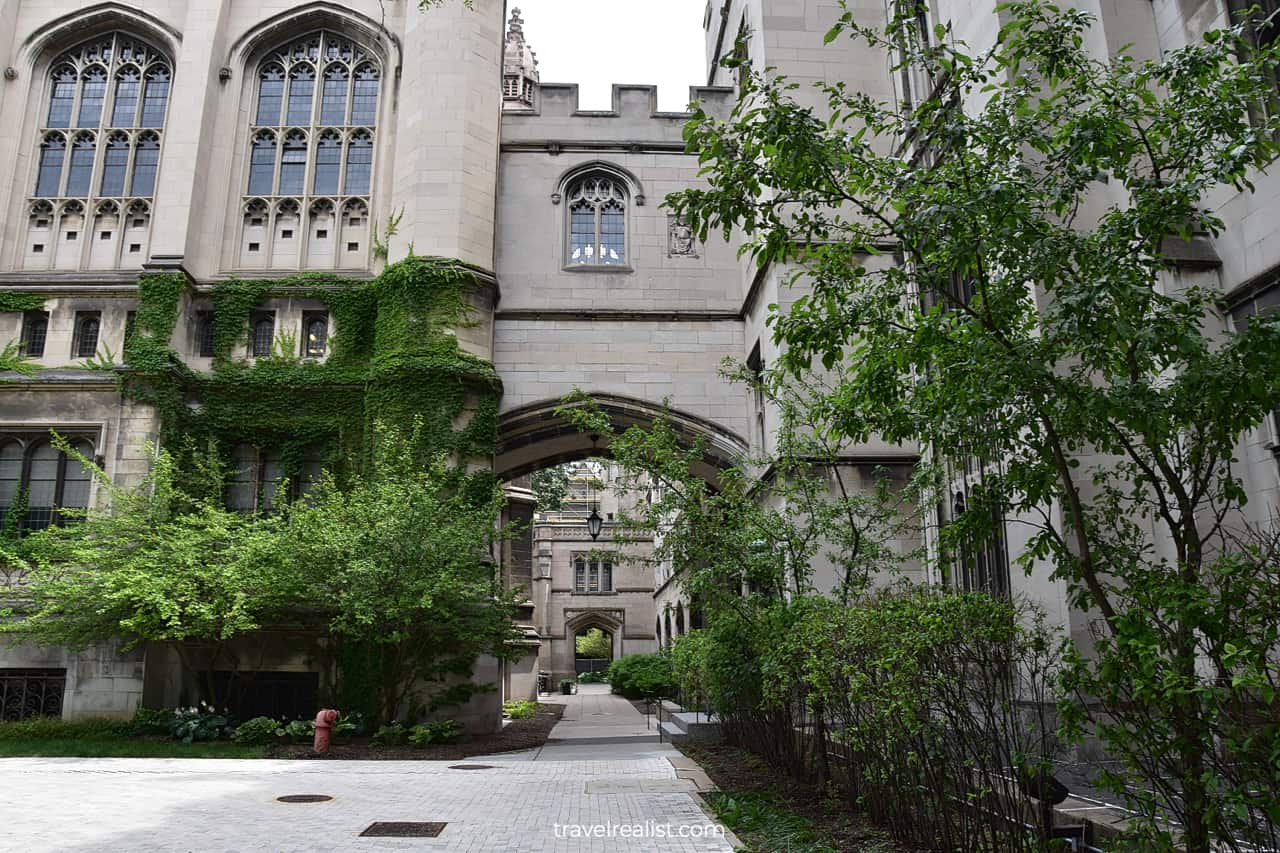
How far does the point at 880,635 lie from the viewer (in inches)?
279

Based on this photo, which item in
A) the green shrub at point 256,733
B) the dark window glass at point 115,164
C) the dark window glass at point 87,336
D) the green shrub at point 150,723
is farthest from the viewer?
the dark window glass at point 115,164

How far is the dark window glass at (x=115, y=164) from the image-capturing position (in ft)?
74.6

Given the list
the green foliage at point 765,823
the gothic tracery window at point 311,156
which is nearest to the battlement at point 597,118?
the gothic tracery window at point 311,156

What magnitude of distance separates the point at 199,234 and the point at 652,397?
10754 mm

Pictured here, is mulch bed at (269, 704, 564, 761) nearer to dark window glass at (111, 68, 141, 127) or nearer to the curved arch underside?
the curved arch underside

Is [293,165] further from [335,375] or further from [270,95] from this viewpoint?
[335,375]

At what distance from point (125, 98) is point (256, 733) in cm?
1578

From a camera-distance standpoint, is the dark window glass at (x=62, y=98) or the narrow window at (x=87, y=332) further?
the dark window glass at (x=62, y=98)

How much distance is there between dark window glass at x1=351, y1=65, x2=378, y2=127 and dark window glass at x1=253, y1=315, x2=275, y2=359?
5349 mm

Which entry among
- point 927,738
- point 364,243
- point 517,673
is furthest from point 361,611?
point 517,673

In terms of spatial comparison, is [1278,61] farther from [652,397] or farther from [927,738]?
[652,397]

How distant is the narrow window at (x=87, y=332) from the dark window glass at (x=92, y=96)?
5.16 metres

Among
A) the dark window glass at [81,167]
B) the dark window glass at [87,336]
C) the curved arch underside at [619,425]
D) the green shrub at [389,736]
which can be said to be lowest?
the green shrub at [389,736]

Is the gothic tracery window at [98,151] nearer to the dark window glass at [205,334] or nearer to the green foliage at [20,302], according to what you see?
the green foliage at [20,302]
